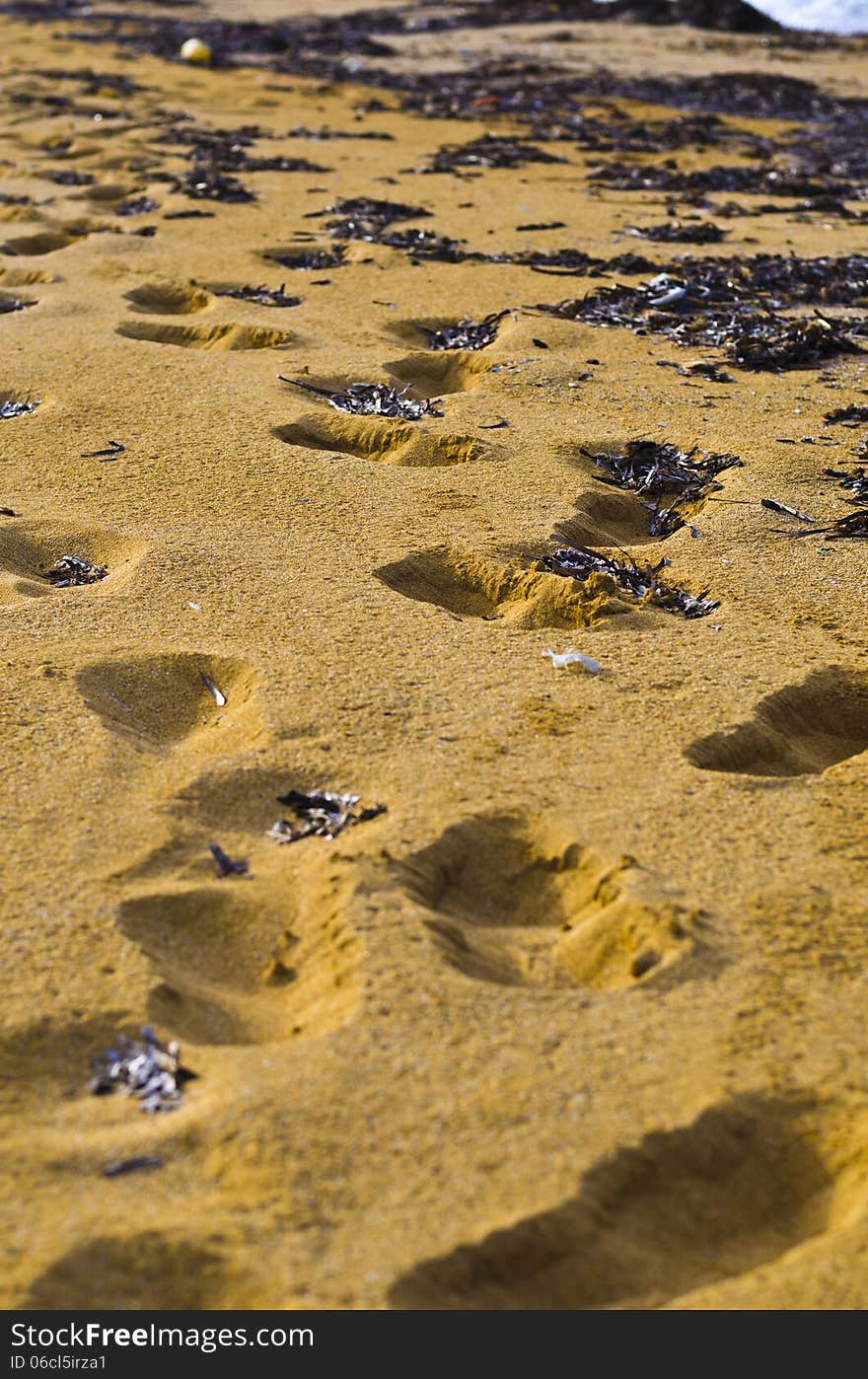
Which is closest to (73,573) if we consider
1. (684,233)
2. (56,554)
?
(56,554)

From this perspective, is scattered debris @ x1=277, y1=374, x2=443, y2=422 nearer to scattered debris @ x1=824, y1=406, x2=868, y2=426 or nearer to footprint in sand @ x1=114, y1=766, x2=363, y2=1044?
scattered debris @ x1=824, y1=406, x2=868, y2=426

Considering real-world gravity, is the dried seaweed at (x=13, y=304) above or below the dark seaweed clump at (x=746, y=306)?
below

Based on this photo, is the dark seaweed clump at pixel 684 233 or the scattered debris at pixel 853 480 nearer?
the scattered debris at pixel 853 480

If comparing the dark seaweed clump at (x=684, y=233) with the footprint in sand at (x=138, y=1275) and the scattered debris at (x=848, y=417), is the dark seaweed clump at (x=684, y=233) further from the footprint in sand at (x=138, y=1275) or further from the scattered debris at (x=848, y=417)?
the footprint in sand at (x=138, y=1275)

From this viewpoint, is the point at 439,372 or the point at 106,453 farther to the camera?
the point at 439,372

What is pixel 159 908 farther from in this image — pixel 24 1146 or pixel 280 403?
pixel 280 403

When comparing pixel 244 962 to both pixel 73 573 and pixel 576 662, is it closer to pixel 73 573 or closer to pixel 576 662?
pixel 576 662

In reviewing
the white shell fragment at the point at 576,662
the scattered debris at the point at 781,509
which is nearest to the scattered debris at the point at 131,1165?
the white shell fragment at the point at 576,662
